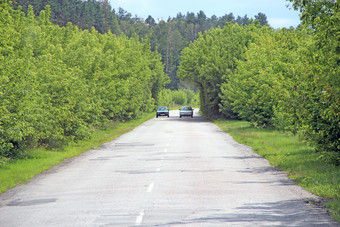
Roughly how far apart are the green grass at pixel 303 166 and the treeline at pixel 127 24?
229 ft

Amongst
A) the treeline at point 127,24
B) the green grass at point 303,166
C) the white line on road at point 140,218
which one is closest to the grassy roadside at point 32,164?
the white line on road at point 140,218

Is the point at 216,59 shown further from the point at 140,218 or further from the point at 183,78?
the point at 140,218

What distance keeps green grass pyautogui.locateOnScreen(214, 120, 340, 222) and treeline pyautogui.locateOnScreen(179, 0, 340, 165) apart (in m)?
0.79

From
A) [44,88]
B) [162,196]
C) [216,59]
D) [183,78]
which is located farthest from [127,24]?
[162,196]

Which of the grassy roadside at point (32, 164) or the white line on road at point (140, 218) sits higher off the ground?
the white line on road at point (140, 218)

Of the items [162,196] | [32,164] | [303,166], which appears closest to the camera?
[162,196]

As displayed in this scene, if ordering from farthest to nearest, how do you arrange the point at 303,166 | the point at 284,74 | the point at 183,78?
1. the point at 183,78
2. the point at 284,74
3. the point at 303,166

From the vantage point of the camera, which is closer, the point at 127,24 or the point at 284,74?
the point at 284,74

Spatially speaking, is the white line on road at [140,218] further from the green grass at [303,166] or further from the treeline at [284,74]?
the treeline at [284,74]

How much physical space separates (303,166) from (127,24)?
155 meters

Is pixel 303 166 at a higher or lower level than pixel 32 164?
higher

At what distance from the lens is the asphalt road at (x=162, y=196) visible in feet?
34.9

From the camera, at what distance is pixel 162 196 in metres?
13.5

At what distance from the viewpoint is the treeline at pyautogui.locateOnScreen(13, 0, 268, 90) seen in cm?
11600
